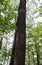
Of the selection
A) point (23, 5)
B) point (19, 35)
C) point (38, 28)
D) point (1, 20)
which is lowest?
point (38, 28)

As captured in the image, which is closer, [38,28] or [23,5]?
[23,5]

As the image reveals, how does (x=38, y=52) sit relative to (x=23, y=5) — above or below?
below

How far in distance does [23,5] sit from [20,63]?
212 centimetres

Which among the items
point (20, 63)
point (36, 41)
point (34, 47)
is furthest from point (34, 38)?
point (20, 63)

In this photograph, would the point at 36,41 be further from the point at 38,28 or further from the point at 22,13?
the point at 22,13

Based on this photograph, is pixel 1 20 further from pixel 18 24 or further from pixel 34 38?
pixel 34 38

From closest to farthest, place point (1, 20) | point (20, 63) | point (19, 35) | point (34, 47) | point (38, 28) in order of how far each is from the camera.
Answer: point (20, 63) < point (19, 35) < point (1, 20) < point (38, 28) < point (34, 47)

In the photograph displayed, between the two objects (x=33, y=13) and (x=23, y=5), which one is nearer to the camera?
(x=23, y=5)

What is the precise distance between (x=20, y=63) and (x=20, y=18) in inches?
63.0

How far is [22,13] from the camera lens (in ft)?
17.4

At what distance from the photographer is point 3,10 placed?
17.9ft

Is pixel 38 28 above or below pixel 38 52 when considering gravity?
above

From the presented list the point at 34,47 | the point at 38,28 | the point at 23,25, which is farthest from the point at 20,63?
the point at 34,47

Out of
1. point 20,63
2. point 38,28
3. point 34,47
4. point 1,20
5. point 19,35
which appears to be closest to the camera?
point 20,63
